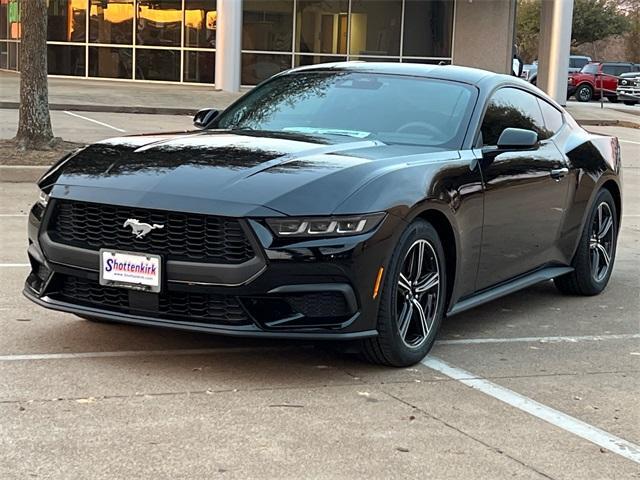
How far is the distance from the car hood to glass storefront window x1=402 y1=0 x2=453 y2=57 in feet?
87.8

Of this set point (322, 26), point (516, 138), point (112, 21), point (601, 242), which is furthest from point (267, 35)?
point (516, 138)

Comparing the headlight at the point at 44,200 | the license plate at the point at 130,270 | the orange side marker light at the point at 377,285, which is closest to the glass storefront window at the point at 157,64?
the headlight at the point at 44,200

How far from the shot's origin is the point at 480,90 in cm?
596

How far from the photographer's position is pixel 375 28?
3136cm

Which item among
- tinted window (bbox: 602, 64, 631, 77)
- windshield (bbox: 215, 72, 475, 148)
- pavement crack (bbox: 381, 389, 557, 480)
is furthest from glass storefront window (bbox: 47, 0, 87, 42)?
pavement crack (bbox: 381, 389, 557, 480)

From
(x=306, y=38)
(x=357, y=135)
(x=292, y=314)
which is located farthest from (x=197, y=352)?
(x=306, y=38)

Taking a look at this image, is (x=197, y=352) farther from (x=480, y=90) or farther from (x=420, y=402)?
(x=480, y=90)

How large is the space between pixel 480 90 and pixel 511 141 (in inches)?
17.9

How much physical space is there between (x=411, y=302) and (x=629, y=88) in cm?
3620

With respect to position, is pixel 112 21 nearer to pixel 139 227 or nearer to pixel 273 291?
pixel 139 227

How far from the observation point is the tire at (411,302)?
4723 millimetres

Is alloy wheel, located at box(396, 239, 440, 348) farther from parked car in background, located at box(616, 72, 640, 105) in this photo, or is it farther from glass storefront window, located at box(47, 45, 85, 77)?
parked car in background, located at box(616, 72, 640, 105)

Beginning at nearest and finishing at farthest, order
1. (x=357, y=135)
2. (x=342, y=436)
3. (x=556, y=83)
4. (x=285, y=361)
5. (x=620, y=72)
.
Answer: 1. (x=342, y=436)
2. (x=285, y=361)
3. (x=357, y=135)
4. (x=556, y=83)
5. (x=620, y=72)

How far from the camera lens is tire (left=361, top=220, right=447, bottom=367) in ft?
15.5
